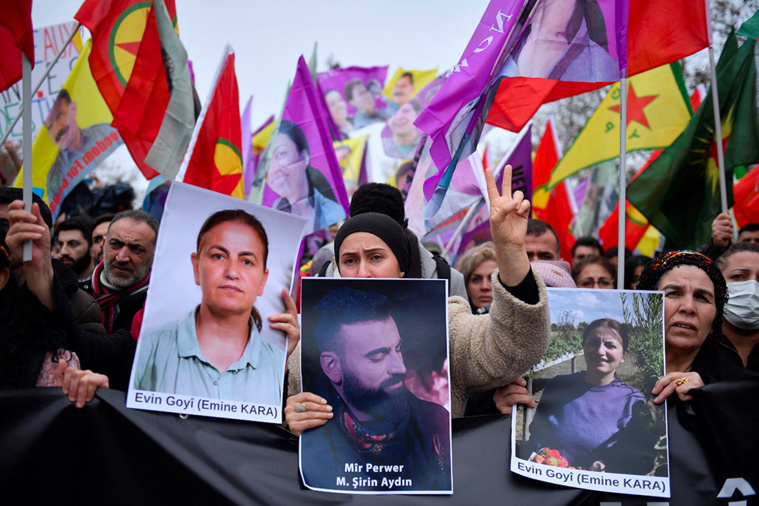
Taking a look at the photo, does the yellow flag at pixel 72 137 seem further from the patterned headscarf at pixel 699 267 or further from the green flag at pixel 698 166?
the patterned headscarf at pixel 699 267

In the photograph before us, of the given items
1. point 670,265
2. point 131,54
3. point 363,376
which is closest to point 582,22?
point 670,265

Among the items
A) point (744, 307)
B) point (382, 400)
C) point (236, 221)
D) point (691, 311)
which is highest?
point (744, 307)

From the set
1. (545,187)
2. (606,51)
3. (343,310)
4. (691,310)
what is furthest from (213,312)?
(545,187)

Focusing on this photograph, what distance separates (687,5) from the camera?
3.85 metres

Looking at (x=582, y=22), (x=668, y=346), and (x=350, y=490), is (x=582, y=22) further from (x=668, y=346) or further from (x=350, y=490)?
(x=350, y=490)

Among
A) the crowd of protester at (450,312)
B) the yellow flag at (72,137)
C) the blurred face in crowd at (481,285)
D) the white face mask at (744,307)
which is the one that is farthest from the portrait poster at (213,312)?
the yellow flag at (72,137)

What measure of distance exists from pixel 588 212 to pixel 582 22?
25.3ft

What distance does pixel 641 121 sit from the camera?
21.0 feet

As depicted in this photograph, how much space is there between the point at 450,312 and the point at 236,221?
0.87m

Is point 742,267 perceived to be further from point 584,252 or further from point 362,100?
point 362,100

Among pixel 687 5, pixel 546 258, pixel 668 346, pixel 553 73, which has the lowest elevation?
pixel 668 346

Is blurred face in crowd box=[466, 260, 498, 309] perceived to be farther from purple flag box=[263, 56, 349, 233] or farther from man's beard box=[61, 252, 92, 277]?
man's beard box=[61, 252, 92, 277]

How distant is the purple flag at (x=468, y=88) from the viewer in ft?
10.7

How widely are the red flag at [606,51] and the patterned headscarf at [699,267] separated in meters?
1.08
